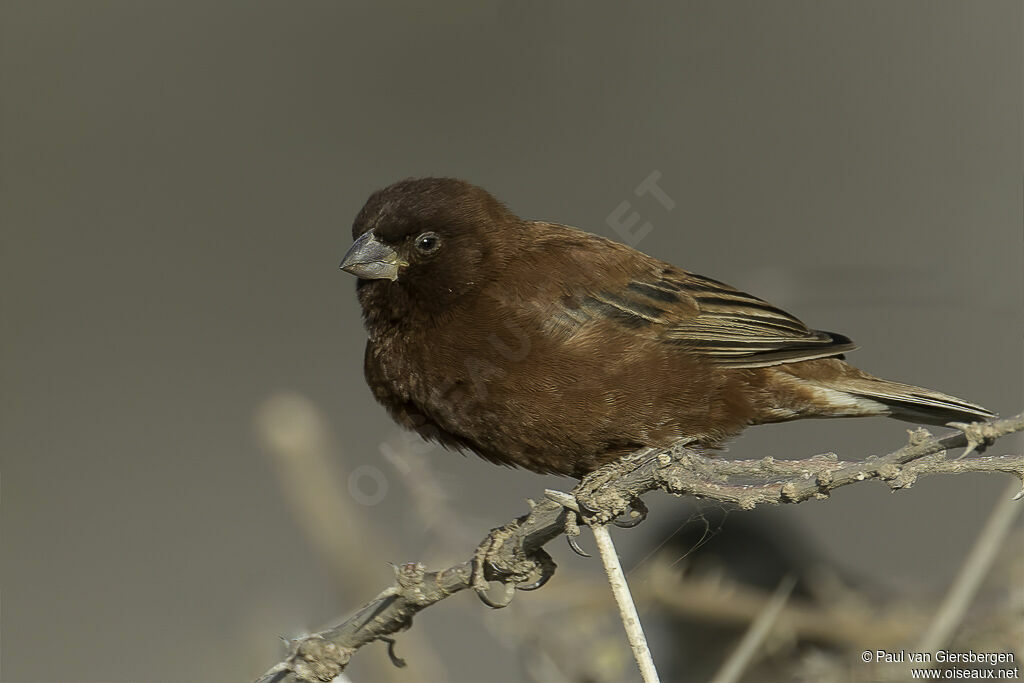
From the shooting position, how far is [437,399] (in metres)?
3.73

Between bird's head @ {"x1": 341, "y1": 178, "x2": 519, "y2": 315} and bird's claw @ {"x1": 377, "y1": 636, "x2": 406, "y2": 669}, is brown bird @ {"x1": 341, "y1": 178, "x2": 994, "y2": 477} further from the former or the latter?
bird's claw @ {"x1": 377, "y1": 636, "x2": 406, "y2": 669}

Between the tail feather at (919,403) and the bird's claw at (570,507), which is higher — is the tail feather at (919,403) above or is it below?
below

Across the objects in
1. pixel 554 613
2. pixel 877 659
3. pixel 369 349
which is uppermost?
pixel 369 349

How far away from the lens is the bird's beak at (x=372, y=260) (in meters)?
3.94

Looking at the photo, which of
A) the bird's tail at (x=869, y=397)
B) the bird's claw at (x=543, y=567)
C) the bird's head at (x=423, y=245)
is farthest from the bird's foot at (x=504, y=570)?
the bird's tail at (x=869, y=397)

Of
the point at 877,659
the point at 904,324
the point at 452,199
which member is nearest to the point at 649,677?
the point at 877,659

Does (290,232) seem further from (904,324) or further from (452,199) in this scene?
(904,324)

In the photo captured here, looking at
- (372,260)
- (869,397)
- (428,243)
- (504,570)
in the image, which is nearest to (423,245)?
(428,243)

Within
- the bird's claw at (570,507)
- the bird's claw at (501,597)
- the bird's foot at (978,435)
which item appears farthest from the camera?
the bird's claw at (501,597)

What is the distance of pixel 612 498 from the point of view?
3000 millimetres

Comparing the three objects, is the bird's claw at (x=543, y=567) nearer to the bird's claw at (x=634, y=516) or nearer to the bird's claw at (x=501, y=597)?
the bird's claw at (x=501, y=597)

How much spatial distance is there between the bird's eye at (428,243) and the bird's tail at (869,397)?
126cm

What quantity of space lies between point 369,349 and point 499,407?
638 millimetres

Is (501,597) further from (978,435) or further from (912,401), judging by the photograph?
(978,435)
